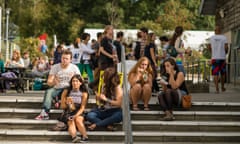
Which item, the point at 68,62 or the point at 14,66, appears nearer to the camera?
the point at 68,62

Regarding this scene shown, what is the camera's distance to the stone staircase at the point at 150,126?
346 inches

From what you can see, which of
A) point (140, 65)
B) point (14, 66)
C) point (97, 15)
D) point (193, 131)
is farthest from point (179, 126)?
point (97, 15)

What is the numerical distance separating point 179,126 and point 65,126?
192 centimetres

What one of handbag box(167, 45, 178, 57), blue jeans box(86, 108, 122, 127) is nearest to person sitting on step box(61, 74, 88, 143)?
blue jeans box(86, 108, 122, 127)

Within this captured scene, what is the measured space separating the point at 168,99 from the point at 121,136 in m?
1.14

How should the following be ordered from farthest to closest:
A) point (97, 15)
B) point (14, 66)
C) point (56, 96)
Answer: point (97, 15) < point (14, 66) < point (56, 96)

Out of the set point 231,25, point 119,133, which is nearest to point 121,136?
point 119,133

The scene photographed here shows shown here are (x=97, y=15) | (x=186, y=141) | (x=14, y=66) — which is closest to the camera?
(x=186, y=141)

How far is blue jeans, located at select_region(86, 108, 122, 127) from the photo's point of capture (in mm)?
→ 8891

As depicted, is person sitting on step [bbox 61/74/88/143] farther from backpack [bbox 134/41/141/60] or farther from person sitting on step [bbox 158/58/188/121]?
backpack [bbox 134/41/141/60]

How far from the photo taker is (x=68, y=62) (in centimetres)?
970

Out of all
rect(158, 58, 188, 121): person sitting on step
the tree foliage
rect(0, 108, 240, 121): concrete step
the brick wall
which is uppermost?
the tree foliage

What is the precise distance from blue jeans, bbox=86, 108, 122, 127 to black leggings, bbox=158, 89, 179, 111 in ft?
2.73

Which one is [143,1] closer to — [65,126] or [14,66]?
[14,66]
